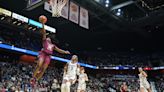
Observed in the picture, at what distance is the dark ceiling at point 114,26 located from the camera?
20.5 meters

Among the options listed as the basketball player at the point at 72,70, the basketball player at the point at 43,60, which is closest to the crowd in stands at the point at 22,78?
the basketball player at the point at 72,70

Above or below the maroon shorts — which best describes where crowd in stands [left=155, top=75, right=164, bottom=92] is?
below

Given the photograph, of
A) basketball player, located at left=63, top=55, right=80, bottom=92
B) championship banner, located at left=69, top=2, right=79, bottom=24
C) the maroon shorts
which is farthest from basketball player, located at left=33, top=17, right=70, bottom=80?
championship banner, located at left=69, top=2, right=79, bottom=24

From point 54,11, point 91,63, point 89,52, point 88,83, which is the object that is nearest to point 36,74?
point 54,11

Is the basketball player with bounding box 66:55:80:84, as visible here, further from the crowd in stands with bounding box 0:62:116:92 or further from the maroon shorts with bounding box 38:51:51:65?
the crowd in stands with bounding box 0:62:116:92

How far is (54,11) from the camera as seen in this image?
472 inches


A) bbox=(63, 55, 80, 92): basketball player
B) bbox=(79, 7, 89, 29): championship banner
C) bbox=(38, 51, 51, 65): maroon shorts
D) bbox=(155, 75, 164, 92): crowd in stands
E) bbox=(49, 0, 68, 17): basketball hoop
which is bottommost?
bbox=(155, 75, 164, 92): crowd in stands

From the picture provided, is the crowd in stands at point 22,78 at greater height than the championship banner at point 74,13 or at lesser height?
lesser

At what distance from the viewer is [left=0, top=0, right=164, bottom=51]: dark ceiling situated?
67.4 ft

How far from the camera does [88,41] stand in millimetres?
29922

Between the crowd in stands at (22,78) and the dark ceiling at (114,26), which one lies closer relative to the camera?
the crowd in stands at (22,78)

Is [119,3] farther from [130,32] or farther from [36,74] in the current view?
[36,74]

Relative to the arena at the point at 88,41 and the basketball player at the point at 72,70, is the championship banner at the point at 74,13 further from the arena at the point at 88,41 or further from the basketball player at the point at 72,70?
the basketball player at the point at 72,70

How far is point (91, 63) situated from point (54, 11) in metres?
19.3
